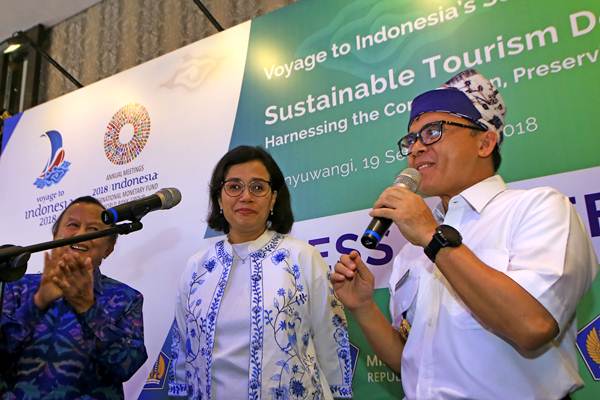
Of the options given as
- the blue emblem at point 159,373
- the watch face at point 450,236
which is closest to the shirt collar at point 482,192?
the watch face at point 450,236

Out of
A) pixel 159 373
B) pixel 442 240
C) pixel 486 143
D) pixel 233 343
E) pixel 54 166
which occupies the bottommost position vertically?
pixel 159 373

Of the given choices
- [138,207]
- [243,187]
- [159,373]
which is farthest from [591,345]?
[159,373]

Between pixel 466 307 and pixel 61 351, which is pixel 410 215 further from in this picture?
pixel 61 351

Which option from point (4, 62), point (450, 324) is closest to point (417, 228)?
point (450, 324)

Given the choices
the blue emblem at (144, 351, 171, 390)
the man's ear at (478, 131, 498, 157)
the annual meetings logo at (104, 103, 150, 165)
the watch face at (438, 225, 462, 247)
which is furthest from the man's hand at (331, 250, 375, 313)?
the annual meetings logo at (104, 103, 150, 165)

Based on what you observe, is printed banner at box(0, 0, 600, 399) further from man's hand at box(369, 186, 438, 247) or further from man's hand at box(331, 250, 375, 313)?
man's hand at box(369, 186, 438, 247)

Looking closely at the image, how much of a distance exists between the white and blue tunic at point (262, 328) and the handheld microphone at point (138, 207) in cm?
41

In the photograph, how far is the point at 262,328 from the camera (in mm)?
1881

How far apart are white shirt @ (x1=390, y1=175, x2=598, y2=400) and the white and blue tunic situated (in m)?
0.44

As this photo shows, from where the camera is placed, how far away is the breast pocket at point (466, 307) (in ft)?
4.47

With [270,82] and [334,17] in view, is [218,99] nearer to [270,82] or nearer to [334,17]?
[270,82]

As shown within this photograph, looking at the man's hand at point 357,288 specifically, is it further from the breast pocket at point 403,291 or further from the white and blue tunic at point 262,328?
the white and blue tunic at point 262,328

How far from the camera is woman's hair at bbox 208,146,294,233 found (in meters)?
2.23

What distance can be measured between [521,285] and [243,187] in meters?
1.19
